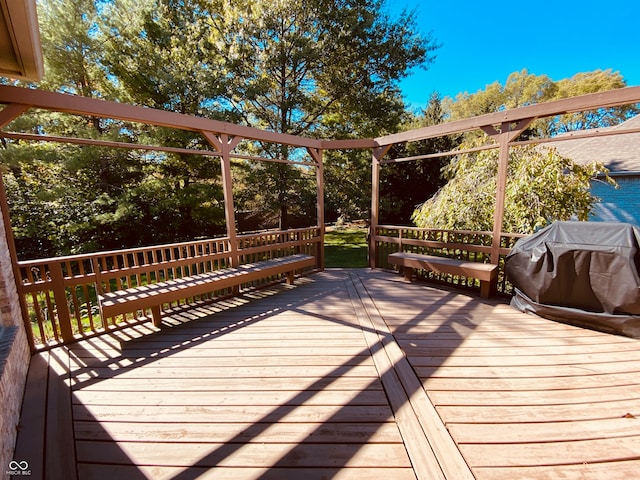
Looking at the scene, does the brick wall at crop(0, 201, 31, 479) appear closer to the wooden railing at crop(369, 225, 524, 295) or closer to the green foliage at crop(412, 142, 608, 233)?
the wooden railing at crop(369, 225, 524, 295)

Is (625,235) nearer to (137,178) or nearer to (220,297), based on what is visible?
(220,297)

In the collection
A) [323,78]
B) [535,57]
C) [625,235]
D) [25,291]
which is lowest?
[25,291]

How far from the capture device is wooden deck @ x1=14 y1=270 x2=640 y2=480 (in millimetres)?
1455

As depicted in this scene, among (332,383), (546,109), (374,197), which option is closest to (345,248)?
(374,197)

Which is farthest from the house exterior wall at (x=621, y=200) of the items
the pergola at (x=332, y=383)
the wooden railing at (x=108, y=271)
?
the wooden railing at (x=108, y=271)

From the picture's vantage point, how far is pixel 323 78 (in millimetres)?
8266

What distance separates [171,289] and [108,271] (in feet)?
2.23

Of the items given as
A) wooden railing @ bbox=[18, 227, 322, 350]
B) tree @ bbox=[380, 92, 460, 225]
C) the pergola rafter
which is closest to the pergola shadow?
wooden railing @ bbox=[18, 227, 322, 350]

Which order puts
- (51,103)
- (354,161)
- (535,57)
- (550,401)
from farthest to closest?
(535,57) < (354,161) < (51,103) < (550,401)

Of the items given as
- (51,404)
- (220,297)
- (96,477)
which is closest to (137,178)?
(220,297)

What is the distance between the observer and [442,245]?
4570mm

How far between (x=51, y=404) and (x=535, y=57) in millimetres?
22731

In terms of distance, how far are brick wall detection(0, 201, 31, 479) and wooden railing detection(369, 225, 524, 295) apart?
487 centimetres

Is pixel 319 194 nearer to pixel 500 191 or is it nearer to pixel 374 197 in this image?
pixel 374 197
